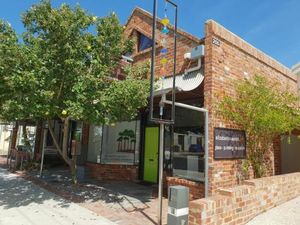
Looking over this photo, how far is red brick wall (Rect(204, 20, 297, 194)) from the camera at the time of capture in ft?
24.0

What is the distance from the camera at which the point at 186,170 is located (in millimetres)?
8367

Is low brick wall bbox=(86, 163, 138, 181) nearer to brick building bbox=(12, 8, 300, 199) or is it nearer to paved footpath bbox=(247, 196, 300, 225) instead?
brick building bbox=(12, 8, 300, 199)

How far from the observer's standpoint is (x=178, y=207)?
4801 mm

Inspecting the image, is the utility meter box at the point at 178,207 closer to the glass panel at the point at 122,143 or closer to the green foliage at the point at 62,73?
the green foliage at the point at 62,73

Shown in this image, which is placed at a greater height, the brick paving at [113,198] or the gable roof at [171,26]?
the gable roof at [171,26]

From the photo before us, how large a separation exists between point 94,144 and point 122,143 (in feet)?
5.14

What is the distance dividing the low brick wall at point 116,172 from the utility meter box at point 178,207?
6.70 meters

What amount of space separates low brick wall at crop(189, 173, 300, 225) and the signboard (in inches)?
40.8

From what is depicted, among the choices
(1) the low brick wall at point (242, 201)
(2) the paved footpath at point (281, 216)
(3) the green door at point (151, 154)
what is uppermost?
(3) the green door at point (151, 154)

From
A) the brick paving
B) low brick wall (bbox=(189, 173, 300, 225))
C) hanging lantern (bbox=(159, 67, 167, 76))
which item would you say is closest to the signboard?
low brick wall (bbox=(189, 173, 300, 225))

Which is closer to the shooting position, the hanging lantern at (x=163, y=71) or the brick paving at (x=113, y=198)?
the brick paving at (x=113, y=198)

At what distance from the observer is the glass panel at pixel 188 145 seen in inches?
322

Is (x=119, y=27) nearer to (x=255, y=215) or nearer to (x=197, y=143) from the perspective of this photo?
(x=197, y=143)

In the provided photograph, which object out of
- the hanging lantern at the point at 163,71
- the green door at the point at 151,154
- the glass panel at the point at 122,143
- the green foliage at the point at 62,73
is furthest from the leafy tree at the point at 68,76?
the glass panel at the point at 122,143
